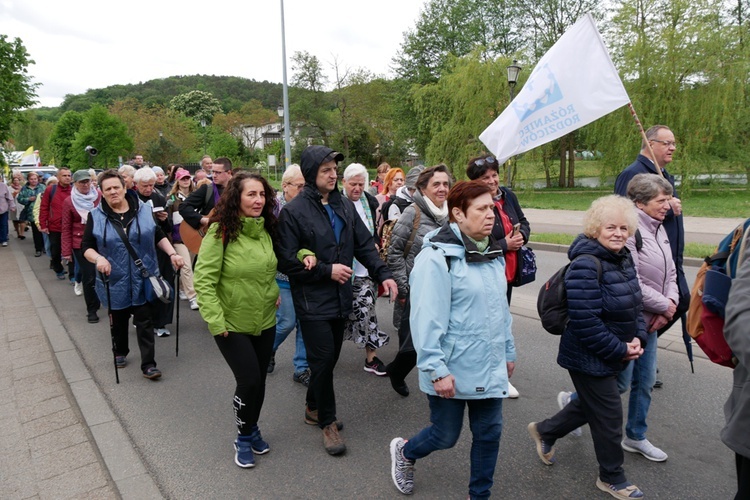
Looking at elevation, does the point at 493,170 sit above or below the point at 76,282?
above

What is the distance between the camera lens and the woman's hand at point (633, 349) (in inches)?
113

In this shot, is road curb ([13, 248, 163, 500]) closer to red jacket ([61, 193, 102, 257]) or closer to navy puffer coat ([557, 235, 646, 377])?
red jacket ([61, 193, 102, 257])

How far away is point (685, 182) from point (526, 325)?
1771cm

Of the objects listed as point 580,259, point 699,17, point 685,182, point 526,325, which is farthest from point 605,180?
point 580,259

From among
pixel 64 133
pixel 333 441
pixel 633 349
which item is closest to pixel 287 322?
pixel 333 441

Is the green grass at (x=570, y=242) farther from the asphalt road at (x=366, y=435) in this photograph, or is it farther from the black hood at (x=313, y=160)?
the black hood at (x=313, y=160)

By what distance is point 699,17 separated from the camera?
822 inches

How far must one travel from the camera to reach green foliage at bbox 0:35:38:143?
1352 cm

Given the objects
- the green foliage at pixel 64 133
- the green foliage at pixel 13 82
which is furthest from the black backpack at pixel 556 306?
the green foliage at pixel 64 133

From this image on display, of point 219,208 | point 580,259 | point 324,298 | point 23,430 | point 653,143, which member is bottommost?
point 23,430

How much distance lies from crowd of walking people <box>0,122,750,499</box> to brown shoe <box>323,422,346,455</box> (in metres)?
0.01

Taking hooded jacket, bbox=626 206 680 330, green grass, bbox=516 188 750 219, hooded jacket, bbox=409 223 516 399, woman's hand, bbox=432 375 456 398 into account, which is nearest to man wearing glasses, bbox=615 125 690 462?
hooded jacket, bbox=626 206 680 330

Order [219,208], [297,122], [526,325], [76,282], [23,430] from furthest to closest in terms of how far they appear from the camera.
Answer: [297,122], [76,282], [526,325], [23,430], [219,208]

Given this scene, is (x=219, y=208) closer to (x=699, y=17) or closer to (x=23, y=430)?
(x=23, y=430)
